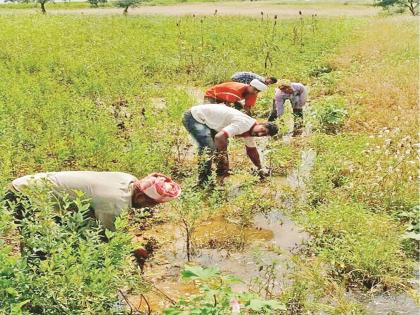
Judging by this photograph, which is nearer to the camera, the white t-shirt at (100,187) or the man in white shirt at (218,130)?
the white t-shirt at (100,187)

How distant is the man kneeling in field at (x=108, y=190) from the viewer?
13.2 ft

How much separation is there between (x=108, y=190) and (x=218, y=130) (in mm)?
2908

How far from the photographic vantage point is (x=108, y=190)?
4.07 metres

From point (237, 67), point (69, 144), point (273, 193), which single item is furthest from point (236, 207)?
point (237, 67)

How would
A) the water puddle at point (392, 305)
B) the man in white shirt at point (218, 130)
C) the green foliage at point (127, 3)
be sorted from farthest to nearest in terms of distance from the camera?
the green foliage at point (127, 3), the man in white shirt at point (218, 130), the water puddle at point (392, 305)

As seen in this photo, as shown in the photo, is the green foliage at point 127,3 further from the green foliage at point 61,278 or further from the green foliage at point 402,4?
the green foliage at point 61,278

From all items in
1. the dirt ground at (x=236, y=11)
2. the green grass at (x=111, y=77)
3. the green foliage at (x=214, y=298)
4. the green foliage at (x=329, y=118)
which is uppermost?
the green foliage at (x=214, y=298)

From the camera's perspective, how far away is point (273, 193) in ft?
22.4

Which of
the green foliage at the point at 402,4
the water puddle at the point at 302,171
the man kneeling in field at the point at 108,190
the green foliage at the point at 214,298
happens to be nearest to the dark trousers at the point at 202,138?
the water puddle at the point at 302,171

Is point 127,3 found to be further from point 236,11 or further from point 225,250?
point 225,250

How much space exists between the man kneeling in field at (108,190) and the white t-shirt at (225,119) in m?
2.41

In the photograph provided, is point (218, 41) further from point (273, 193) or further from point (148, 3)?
point (148, 3)

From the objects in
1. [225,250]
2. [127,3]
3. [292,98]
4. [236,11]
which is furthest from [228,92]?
[127,3]

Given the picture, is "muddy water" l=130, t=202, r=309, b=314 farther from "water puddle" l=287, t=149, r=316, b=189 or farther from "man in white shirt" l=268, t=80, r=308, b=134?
"man in white shirt" l=268, t=80, r=308, b=134
